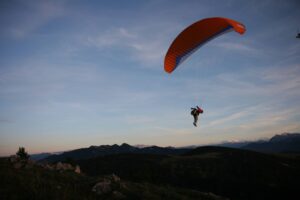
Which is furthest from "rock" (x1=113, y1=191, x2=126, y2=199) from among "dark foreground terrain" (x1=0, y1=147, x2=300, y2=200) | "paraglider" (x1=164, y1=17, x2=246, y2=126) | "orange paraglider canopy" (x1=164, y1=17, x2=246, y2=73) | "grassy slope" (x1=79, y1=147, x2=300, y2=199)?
"grassy slope" (x1=79, y1=147, x2=300, y2=199)

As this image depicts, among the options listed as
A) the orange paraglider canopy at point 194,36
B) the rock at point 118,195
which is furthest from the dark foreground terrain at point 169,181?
the orange paraglider canopy at point 194,36

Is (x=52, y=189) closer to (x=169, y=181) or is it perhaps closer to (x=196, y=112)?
(x=196, y=112)

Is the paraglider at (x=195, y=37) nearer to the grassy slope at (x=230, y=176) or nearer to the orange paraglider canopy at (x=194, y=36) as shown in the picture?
the orange paraglider canopy at (x=194, y=36)

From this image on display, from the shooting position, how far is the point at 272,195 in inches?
1788

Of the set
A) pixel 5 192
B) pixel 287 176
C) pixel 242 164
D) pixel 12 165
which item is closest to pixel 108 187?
pixel 5 192

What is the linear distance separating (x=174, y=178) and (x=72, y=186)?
1765 inches

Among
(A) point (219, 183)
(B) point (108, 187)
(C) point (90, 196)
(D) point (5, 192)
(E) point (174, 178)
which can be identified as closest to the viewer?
(D) point (5, 192)

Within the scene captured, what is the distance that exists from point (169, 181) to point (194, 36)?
44.7m

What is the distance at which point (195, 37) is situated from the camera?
17719 millimetres

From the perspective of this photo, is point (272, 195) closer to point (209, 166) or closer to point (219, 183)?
point (219, 183)

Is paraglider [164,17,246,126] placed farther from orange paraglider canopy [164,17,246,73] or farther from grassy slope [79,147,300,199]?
grassy slope [79,147,300,199]

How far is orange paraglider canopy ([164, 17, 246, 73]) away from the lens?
53.5 feet

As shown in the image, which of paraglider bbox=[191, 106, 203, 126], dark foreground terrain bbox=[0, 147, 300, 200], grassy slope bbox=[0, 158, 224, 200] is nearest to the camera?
grassy slope bbox=[0, 158, 224, 200]

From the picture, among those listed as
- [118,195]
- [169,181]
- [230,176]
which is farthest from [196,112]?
[230,176]
